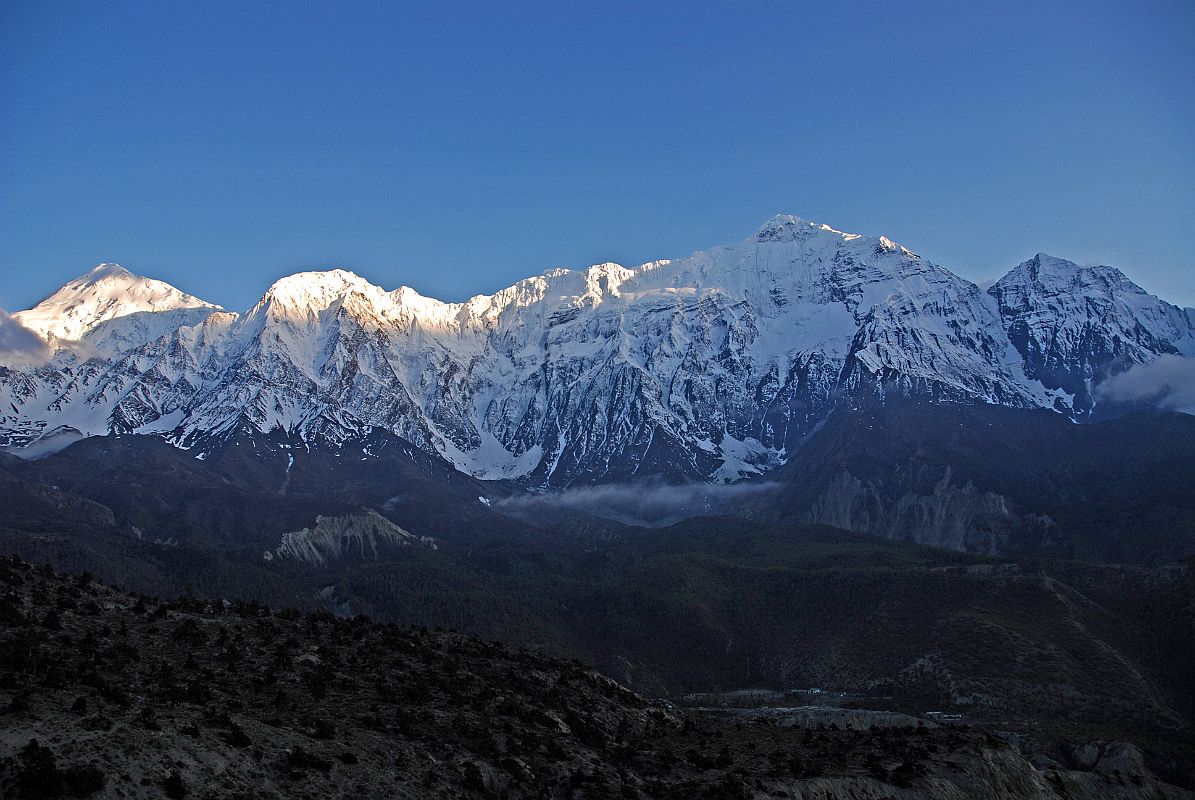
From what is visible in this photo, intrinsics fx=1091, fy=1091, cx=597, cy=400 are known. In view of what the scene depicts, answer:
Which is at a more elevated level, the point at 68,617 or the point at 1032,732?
the point at 68,617

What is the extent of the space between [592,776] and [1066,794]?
5681 cm

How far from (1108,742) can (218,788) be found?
446 ft

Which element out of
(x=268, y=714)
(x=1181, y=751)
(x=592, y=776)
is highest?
(x=268, y=714)

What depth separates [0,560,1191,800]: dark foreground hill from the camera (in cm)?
4912

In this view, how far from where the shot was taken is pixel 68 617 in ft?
233

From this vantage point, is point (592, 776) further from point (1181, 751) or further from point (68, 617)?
point (1181, 751)

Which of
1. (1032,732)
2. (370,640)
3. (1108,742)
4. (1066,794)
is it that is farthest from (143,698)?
(1032,732)

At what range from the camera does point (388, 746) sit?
197ft

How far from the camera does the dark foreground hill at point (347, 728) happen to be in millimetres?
49125

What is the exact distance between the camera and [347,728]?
61.2m

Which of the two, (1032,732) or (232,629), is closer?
(232,629)

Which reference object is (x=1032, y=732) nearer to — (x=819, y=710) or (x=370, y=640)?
(x=819, y=710)

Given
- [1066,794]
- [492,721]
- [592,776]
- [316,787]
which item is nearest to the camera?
[316,787]

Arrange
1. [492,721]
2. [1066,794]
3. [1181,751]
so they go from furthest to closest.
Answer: [1181,751]
[1066,794]
[492,721]
